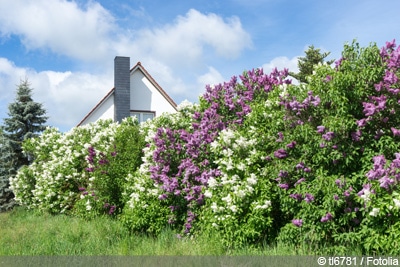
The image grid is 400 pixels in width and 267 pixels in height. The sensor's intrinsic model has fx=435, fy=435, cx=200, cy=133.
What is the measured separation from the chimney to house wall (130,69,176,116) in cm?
82

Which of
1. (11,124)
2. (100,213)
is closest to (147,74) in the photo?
(11,124)

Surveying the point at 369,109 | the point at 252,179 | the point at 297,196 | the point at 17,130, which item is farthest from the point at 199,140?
the point at 17,130

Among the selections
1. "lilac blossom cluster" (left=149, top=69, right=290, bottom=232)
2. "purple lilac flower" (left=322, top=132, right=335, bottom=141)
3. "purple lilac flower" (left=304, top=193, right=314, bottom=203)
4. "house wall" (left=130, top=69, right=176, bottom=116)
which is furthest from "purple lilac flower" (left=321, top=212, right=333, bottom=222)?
"house wall" (left=130, top=69, right=176, bottom=116)

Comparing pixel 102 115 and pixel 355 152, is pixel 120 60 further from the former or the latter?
pixel 355 152

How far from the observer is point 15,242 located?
9.40 m

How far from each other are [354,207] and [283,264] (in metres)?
1.65

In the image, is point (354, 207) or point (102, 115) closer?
point (354, 207)

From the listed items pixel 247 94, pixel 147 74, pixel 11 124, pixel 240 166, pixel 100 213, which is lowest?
pixel 100 213

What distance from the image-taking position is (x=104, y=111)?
28.0 metres

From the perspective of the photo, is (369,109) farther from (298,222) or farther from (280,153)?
(298,222)

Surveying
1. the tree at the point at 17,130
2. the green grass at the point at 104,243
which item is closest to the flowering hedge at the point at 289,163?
the green grass at the point at 104,243

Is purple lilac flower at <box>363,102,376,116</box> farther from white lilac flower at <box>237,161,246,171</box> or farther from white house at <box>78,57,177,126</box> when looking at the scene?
white house at <box>78,57,177,126</box>

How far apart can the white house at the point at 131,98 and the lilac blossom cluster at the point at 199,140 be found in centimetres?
1828

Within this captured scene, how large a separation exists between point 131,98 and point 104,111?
1.92 metres
